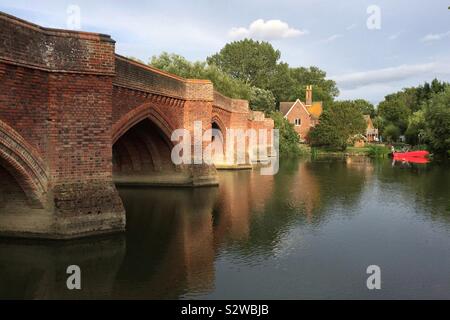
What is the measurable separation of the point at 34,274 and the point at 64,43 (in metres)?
6.11

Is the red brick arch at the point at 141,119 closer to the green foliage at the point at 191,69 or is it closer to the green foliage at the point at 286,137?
the green foliage at the point at 191,69

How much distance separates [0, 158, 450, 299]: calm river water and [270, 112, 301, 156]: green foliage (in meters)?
39.4

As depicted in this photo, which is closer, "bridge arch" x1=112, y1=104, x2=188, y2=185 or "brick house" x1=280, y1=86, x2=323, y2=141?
"bridge arch" x1=112, y1=104, x2=188, y2=185

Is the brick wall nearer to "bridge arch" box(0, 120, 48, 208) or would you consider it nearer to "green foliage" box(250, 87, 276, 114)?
"green foliage" box(250, 87, 276, 114)

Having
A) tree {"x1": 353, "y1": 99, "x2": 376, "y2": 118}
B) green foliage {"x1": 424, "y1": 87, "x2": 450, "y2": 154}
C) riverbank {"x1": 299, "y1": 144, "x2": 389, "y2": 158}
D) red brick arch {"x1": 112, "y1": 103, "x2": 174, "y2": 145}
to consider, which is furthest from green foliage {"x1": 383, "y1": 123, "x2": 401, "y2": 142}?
red brick arch {"x1": 112, "y1": 103, "x2": 174, "y2": 145}

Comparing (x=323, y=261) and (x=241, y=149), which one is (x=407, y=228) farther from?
(x=241, y=149)

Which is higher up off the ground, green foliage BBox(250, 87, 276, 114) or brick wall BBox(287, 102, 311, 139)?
green foliage BBox(250, 87, 276, 114)

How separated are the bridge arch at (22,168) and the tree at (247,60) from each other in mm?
78375

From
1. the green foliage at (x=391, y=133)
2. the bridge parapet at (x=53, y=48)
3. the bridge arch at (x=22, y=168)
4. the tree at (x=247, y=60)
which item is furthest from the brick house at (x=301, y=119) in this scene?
the bridge arch at (x=22, y=168)

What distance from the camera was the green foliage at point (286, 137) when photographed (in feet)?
194

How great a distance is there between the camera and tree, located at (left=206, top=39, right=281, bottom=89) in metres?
88.6

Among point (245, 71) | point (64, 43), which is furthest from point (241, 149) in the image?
point (245, 71)

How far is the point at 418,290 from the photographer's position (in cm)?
887

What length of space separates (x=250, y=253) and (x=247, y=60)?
80.2 m
